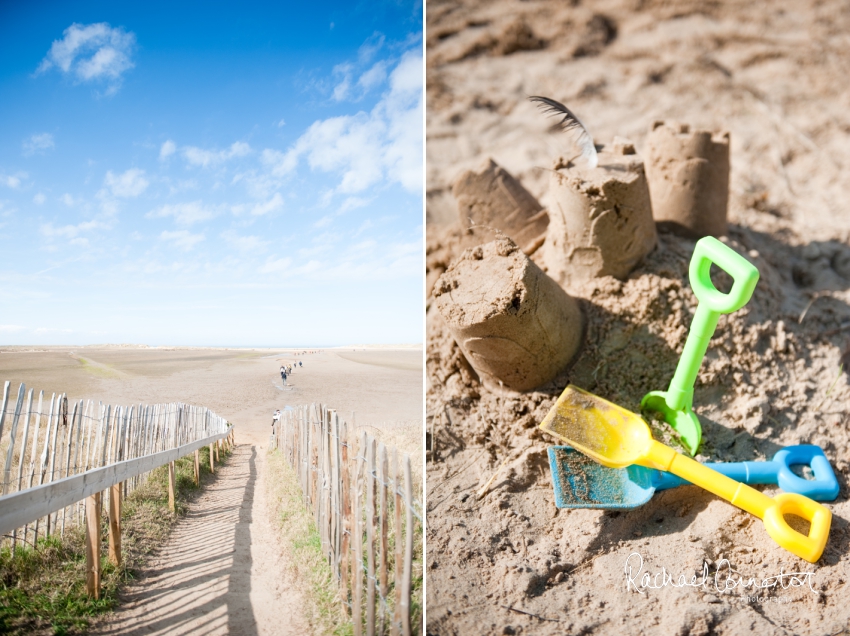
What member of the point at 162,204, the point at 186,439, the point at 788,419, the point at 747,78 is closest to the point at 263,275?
the point at 162,204

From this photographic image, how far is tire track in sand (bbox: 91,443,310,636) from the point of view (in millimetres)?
1039

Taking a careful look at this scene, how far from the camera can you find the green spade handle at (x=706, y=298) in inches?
48.3

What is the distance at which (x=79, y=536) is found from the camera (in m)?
1.19

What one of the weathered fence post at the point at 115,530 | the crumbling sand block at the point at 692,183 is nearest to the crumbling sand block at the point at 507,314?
the crumbling sand block at the point at 692,183

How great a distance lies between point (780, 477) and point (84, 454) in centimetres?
193

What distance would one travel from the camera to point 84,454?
64.4 inches

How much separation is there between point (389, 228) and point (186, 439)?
1022 millimetres

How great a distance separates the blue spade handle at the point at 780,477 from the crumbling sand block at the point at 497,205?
97 cm

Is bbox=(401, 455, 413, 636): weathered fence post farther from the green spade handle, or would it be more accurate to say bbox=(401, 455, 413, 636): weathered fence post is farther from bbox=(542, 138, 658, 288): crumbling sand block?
A: bbox=(542, 138, 658, 288): crumbling sand block

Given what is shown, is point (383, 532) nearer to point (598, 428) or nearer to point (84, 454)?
point (598, 428)

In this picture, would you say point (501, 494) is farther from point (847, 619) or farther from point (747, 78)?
point (747, 78)

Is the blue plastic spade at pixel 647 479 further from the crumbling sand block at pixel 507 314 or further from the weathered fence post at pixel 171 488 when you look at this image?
the weathered fence post at pixel 171 488

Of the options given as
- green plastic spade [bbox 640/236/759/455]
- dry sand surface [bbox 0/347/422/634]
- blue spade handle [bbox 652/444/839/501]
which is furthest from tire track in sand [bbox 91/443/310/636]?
green plastic spade [bbox 640/236/759/455]
